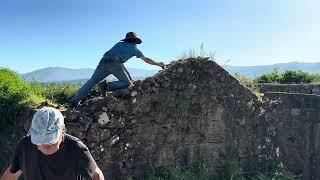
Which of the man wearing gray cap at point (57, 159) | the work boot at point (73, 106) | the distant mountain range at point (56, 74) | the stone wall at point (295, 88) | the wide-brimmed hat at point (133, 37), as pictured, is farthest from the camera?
the stone wall at point (295, 88)

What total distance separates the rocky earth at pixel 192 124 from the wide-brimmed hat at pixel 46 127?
173 inches

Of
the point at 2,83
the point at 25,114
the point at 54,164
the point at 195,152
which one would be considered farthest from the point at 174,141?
the point at 54,164

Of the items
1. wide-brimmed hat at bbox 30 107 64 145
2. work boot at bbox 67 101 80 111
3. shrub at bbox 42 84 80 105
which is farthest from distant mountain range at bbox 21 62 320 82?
wide-brimmed hat at bbox 30 107 64 145

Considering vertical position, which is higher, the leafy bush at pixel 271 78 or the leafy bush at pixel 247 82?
the leafy bush at pixel 247 82

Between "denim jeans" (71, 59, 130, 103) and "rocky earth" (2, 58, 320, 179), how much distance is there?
0.96 feet

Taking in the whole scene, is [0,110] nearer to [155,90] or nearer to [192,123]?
[155,90]

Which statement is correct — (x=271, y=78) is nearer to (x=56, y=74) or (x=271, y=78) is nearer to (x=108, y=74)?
(x=108, y=74)

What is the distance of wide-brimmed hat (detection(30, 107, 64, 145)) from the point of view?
14.9 feet

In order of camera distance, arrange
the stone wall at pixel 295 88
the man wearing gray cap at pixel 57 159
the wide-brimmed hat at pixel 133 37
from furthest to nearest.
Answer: the stone wall at pixel 295 88 → the wide-brimmed hat at pixel 133 37 → the man wearing gray cap at pixel 57 159

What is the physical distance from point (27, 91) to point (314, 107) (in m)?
5.74

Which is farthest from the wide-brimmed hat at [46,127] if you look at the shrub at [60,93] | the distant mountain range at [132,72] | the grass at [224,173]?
the shrub at [60,93]

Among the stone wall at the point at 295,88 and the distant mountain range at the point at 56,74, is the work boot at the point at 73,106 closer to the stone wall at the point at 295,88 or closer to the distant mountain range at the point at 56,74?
the distant mountain range at the point at 56,74

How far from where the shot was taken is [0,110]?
33.4ft

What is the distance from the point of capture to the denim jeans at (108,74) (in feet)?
32.0
